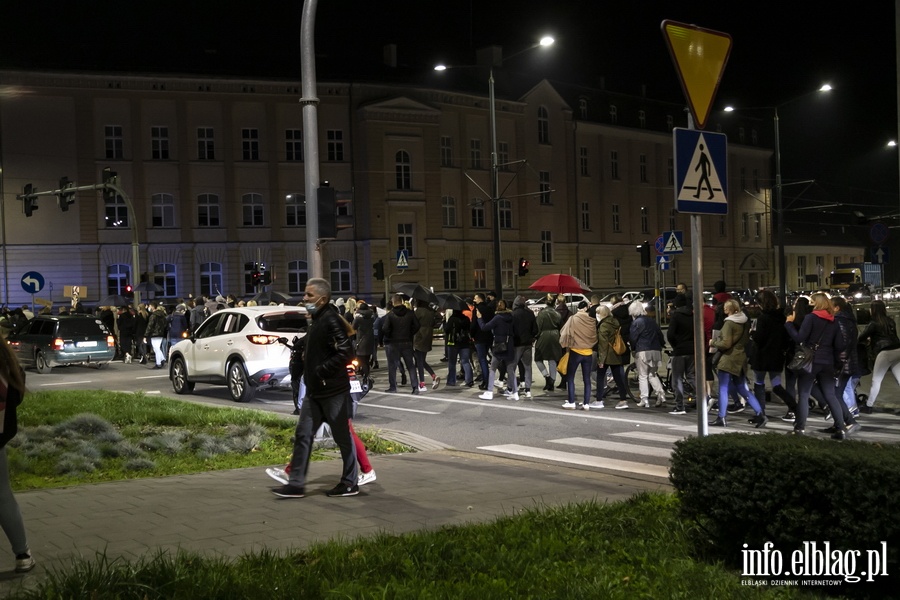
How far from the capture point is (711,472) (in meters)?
5.72

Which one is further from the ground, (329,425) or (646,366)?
(329,425)

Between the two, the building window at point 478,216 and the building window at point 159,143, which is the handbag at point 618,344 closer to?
the building window at point 159,143

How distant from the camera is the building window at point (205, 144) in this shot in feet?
181

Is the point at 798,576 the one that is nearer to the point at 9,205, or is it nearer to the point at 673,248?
the point at 673,248

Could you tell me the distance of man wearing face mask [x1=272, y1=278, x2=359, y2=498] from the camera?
8758 mm

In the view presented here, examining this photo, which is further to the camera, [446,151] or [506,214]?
[506,214]

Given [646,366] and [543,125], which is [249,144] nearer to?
[543,125]

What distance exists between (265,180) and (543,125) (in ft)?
63.9

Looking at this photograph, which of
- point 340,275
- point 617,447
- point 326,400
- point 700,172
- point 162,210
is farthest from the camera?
point 340,275

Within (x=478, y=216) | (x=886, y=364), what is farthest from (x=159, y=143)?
(x=886, y=364)

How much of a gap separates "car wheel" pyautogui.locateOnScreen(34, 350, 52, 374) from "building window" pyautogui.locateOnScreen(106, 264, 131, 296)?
23.8 m

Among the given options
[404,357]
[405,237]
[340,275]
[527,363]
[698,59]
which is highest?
[405,237]

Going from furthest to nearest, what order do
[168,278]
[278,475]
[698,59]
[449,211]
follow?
[449,211] < [168,278] < [278,475] < [698,59]

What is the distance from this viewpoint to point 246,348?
61.3ft
